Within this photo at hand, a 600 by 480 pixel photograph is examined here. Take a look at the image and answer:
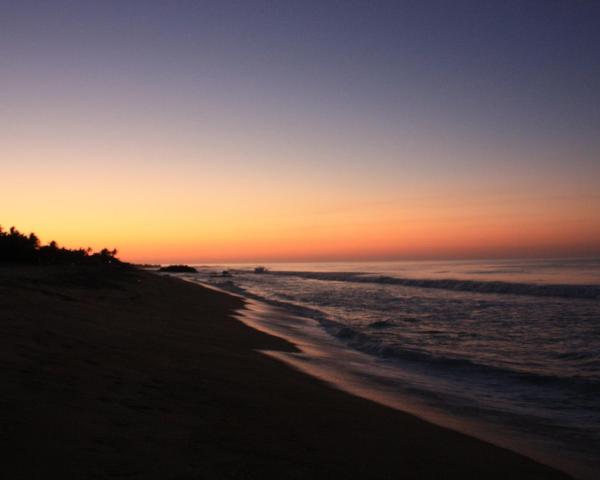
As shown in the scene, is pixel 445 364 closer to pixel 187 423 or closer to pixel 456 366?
pixel 456 366

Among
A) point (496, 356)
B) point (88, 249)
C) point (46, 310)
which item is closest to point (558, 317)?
point (496, 356)

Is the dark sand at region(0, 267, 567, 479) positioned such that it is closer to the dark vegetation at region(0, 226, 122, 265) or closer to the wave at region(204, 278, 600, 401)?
the wave at region(204, 278, 600, 401)

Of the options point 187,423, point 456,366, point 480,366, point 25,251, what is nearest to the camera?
point 187,423

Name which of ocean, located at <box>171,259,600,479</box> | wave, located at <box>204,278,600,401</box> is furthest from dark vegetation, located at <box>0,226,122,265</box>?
wave, located at <box>204,278,600,401</box>

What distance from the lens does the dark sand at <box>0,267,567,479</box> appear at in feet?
11.0


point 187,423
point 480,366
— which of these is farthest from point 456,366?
point 187,423

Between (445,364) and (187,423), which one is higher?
(187,423)

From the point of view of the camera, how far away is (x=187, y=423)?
4.33 meters

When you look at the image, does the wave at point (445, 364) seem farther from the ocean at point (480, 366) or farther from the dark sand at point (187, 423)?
the dark sand at point (187, 423)

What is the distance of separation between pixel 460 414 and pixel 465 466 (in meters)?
2.20

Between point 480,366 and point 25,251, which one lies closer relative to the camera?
point 480,366

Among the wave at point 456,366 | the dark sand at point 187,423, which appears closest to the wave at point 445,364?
the wave at point 456,366

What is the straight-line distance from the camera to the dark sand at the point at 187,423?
11.0 feet

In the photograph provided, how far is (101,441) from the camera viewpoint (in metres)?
3.52
